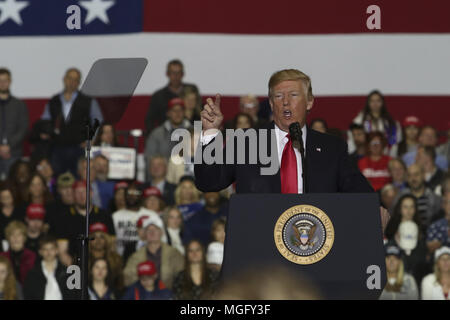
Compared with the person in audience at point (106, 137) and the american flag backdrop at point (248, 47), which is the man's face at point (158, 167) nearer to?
the person in audience at point (106, 137)

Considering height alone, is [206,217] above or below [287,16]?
below

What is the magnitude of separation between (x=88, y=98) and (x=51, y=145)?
209 inches

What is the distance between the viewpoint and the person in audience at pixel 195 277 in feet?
27.9

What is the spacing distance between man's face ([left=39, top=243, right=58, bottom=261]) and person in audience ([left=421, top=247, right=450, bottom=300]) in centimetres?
296

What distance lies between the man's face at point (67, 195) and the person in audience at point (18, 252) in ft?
1.76

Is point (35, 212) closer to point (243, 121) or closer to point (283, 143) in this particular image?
point (243, 121)

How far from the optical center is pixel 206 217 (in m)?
9.24

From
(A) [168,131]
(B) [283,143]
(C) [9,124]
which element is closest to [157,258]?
(A) [168,131]

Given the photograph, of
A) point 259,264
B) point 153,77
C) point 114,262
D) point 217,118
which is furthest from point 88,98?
point 153,77

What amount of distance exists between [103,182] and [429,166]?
2.94 metres

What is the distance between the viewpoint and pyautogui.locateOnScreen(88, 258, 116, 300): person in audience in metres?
8.54

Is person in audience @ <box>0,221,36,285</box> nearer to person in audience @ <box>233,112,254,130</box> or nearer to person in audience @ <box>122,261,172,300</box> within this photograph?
person in audience @ <box>122,261,172,300</box>

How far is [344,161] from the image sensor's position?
467cm

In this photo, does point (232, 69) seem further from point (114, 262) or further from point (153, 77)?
point (114, 262)
